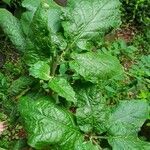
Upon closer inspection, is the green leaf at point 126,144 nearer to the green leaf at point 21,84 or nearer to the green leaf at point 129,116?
the green leaf at point 129,116

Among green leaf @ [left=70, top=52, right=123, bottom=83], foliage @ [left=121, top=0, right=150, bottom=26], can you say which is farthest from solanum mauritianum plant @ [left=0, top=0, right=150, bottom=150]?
foliage @ [left=121, top=0, right=150, bottom=26]

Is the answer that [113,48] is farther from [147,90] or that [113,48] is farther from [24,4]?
[24,4]

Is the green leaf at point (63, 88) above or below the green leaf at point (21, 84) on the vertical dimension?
above

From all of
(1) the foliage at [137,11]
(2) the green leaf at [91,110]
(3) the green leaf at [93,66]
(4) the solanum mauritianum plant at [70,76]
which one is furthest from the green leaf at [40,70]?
(1) the foliage at [137,11]

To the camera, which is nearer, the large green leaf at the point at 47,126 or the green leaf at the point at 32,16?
the large green leaf at the point at 47,126

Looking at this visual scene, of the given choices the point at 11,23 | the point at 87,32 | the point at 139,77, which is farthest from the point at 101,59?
the point at 139,77

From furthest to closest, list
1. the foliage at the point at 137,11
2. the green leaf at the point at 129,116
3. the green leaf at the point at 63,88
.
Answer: the foliage at the point at 137,11 < the green leaf at the point at 129,116 < the green leaf at the point at 63,88
